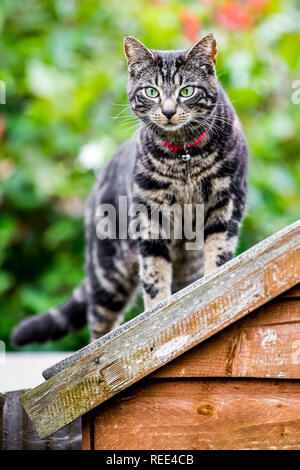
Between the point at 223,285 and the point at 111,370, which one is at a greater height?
the point at 223,285

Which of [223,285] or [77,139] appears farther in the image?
[77,139]

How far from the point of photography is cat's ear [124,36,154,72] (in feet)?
7.34

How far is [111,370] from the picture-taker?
4.67 ft

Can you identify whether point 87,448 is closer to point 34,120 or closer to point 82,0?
point 34,120

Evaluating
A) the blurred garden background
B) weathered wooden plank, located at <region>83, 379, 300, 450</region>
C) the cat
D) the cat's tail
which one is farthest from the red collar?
the blurred garden background

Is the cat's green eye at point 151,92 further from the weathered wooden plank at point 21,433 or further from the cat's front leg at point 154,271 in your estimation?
the weathered wooden plank at point 21,433

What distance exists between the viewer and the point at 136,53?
7.46 ft

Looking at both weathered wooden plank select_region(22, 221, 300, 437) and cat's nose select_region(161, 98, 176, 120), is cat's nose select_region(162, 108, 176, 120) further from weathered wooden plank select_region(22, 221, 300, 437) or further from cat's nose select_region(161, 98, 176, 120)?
weathered wooden plank select_region(22, 221, 300, 437)

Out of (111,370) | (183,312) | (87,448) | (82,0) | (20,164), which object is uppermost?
(82,0)

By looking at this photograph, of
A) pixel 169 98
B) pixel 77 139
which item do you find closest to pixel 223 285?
pixel 169 98

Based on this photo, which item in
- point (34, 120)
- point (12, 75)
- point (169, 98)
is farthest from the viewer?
point (12, 75)

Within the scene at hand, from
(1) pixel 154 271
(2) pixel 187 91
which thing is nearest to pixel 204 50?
(2) pixel 187 91

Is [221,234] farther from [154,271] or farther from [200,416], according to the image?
[200,416]

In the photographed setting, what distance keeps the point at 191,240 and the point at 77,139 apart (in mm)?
2002
